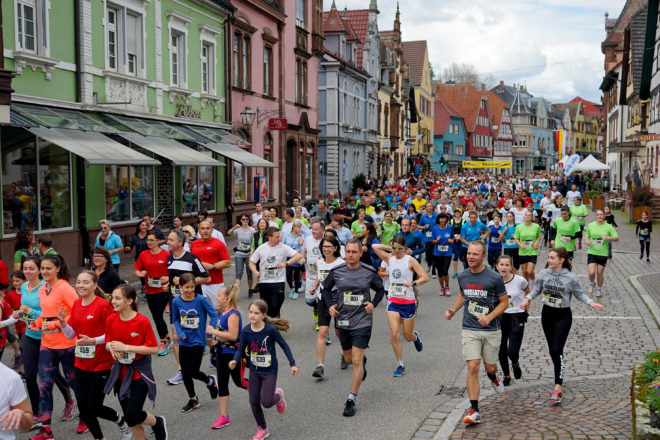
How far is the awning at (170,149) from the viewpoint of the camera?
723 inches

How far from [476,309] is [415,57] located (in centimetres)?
6770

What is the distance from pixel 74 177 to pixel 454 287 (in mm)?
9303

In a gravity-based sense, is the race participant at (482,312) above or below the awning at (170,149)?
below

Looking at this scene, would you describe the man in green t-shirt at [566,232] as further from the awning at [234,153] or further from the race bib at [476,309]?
the awning at [234,153]

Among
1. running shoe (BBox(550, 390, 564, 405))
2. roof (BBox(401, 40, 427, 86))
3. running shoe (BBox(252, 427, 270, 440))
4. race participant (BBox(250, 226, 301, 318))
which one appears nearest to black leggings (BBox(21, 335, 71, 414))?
running shoe (BBox(252, 427, 270, 440))

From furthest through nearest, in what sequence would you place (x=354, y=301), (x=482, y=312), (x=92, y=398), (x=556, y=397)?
(x=354, y=301)
(x=556, y=397)
(x=482, y=312)
(x=92, y=398)

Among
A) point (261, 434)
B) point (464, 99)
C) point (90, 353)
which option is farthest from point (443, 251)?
point (464, 99)

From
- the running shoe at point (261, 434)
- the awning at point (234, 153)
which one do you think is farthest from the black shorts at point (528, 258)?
the awning at point (234, 153)

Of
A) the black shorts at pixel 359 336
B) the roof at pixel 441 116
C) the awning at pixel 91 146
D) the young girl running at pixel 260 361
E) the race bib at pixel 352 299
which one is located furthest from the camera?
the roof at pixel 441 116

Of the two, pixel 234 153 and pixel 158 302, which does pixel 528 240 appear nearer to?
pixel 158 302

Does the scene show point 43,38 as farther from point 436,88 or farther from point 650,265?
point 436,88

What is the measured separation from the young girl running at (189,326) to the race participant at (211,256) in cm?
254

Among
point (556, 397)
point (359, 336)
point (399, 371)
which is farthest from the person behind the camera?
point (399, 371)

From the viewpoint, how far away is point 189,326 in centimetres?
738
